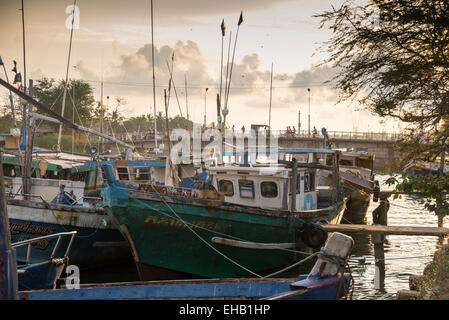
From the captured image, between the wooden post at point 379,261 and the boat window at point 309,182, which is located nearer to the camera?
the wooden post at point 379,261

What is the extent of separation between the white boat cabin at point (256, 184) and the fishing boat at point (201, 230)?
0.30ft

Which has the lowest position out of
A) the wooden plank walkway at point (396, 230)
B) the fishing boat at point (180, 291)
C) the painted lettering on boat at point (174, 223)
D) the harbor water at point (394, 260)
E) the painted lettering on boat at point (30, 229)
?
the harbor water at point (394, 260)

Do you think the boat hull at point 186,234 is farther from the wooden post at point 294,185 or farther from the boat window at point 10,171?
the boat window at point 10,171

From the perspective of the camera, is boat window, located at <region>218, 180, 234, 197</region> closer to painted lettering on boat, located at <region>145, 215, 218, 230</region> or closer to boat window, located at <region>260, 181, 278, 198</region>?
boat window, located at <region>260, 181, 278, 198</region>

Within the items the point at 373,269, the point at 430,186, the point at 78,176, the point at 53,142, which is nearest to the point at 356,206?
the point at 373,269

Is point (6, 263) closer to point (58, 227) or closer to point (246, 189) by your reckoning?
point (246, 189)

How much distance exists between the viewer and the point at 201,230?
14836 millimetres

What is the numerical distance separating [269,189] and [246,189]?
2.54ft

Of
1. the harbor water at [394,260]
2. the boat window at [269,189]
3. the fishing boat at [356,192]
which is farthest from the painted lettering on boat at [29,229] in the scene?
the fishing boat at [356,192]

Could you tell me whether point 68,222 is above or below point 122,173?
below

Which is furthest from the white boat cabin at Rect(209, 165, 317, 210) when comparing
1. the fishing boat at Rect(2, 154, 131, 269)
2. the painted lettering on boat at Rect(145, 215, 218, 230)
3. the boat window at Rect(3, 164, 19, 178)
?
the boat window at Rect(3, 164, 19, 178)

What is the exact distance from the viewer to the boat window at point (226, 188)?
16859 millimetres
